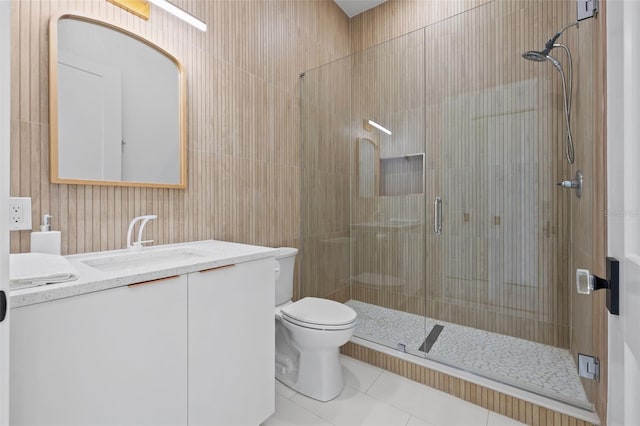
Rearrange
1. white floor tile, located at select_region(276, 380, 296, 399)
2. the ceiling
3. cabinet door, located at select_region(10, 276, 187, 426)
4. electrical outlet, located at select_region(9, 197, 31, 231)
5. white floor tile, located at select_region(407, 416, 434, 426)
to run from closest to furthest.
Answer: cabinet door, located at select_region(10, 276, 187, 426), electrical outlet, located at select_region(9, 197, 31, 231), white floor tile, located at select_region(407, 416, 434, 426), white floor tile, located at select_region(276, 380, 296, 399), the ceiling

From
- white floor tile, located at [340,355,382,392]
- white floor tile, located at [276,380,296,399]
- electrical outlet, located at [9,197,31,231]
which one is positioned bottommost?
white floor tile, located at [276,380,296,399]

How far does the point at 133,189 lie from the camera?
141cm

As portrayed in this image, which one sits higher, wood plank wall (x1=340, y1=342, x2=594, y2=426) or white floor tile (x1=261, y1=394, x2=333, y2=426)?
wood plank wall (x1=340, y1=342, x2=594, y2=426)

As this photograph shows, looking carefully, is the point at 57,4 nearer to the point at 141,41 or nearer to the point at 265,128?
the point at 141,41

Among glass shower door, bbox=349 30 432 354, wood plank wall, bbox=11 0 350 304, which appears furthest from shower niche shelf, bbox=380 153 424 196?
wood plank wall, bbox=11 0 350 304

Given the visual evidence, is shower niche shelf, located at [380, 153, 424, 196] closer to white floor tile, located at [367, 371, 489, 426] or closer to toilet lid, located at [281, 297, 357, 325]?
toilet lid, located at [281, 297, 357, 325]

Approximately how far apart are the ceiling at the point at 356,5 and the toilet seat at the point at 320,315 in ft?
9.34

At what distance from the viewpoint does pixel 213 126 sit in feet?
5.74

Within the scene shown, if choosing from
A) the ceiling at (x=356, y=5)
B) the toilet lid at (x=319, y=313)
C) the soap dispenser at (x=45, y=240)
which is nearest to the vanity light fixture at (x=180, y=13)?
the soap dispenser at (x=45, y=240)

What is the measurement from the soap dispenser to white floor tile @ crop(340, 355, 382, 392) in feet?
5.36

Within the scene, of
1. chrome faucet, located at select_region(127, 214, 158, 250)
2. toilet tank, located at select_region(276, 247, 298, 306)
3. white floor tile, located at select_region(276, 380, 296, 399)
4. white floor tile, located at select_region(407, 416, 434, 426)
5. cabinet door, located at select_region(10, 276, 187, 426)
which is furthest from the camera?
toilet tank, located at select_region(276, 247, 298, 306)

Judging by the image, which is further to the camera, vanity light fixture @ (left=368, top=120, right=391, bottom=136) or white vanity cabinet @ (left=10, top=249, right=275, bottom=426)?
vanity light fixture @ (left=368, top=120, right=391, bottom=136)

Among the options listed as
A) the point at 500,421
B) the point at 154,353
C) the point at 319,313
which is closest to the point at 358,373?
the point at 319,313

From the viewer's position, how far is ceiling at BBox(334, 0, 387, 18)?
2848 millimetres
